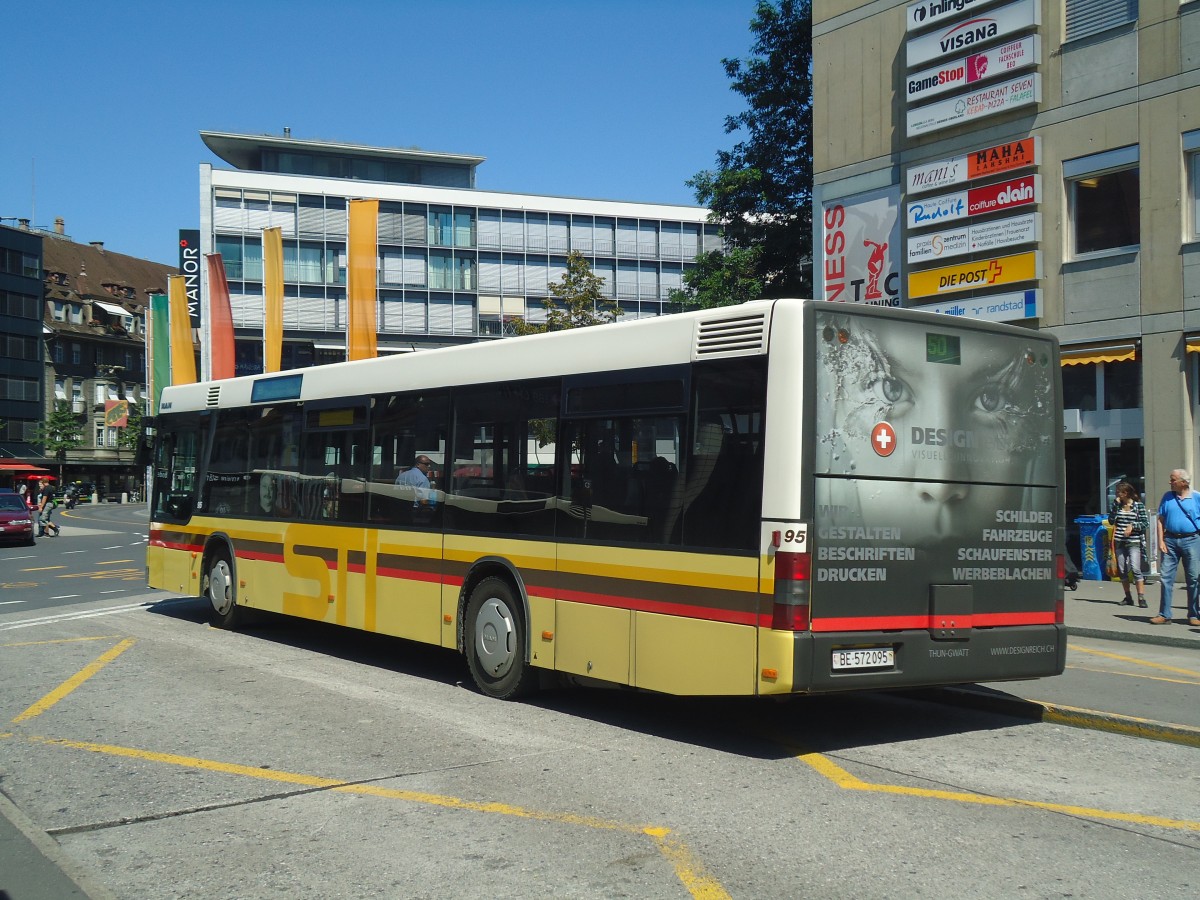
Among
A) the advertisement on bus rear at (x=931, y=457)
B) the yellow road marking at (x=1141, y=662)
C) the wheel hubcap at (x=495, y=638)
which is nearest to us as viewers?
the advertisement on bus rear at (x=931, y=457)

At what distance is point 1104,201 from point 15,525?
1193 inches

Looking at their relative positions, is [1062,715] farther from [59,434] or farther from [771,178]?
[59,434]

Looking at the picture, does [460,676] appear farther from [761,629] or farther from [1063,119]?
[1063,119]

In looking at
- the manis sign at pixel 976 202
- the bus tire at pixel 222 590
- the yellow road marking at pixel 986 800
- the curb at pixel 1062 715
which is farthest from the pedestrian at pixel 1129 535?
the bus tire at pixel 222 590

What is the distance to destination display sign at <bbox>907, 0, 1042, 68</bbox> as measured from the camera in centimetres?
2042

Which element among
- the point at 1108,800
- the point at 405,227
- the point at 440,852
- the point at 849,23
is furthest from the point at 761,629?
the point at 405,227

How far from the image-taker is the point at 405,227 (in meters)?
69.2

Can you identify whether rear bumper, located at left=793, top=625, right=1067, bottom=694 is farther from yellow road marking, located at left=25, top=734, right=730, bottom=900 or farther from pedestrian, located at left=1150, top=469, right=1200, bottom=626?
pedestrian, located at left=1150, top=469, right=1200, bottom=626

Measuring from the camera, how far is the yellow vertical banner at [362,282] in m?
26.3

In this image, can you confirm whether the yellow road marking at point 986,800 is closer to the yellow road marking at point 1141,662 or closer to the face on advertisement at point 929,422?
the face on advertisement at point 929,422

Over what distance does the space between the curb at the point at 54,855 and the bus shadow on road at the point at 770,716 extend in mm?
3889

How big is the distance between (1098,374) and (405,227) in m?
54.1

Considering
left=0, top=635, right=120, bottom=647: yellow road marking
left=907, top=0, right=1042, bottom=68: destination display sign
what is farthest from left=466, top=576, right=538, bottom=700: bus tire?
left=907, top=0, right=1042, bottom=68: destination display sign

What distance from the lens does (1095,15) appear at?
1967 cm
